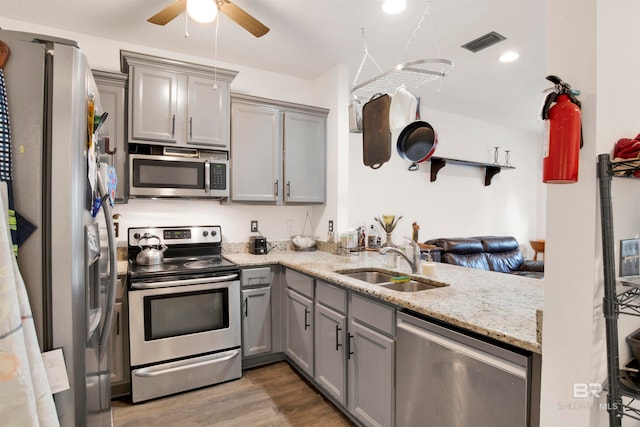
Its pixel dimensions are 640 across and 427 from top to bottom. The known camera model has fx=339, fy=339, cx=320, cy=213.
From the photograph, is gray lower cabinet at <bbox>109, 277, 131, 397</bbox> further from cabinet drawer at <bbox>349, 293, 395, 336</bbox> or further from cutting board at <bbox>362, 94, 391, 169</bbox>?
cutting board at <bbox>362, 94, 391, 169</bbox>

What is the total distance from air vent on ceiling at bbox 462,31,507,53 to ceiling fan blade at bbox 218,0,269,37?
66.8 inches

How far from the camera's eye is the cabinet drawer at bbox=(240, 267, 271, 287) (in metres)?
2.71

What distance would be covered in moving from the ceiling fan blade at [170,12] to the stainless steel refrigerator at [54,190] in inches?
41.5

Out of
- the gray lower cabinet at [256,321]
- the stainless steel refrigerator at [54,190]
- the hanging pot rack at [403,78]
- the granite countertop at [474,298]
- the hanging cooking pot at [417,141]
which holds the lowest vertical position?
the gray lower cabinet at [256,321]

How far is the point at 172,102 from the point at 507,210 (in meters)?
5.13

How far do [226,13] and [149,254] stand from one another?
179cm

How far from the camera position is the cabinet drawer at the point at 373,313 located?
168cm

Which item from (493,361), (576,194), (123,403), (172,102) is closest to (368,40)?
(172,102)

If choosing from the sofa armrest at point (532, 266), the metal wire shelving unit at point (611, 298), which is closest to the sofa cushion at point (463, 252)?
the sofa armrest at point (532, 266)

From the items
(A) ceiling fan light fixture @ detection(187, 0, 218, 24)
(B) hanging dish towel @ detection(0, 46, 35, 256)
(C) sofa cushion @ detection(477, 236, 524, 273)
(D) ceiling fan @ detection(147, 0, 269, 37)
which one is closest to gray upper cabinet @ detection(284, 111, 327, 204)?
(D) ceiling fan @ detection(147, 0, 269, 37)

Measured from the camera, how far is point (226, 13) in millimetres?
1986

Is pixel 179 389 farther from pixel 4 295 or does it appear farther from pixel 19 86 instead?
pixel 19 86

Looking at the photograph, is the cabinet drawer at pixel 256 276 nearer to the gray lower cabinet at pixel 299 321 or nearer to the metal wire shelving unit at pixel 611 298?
the gray lower cabinet at pixel 299 321

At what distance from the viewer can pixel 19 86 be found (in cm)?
97
